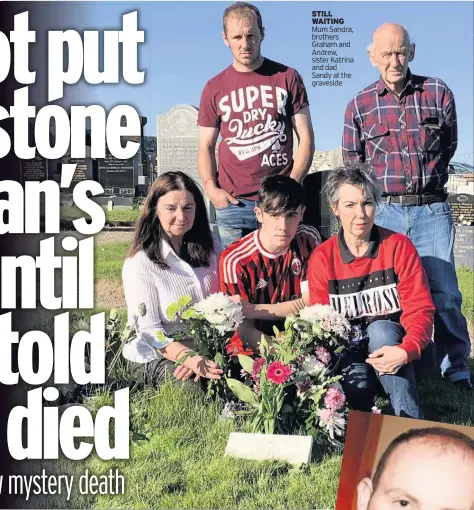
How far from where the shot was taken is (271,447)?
293 cm

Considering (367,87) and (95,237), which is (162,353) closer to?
(95,237)

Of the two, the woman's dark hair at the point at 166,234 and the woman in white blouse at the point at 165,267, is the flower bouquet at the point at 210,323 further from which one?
the woman's dark hair at the point at 166,234

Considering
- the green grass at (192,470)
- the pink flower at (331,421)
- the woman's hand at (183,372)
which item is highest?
the woman's hand at (183,372)

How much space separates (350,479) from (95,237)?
4.79 ft

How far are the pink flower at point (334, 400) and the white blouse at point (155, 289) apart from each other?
0.69m

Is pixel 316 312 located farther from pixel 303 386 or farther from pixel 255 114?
pixel 255 114

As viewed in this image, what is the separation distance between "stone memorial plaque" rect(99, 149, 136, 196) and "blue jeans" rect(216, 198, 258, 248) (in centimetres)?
41

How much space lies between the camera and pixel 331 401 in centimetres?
293

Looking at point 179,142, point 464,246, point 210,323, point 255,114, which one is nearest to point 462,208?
point 464,246

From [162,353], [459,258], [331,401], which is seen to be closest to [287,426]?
[331,401]

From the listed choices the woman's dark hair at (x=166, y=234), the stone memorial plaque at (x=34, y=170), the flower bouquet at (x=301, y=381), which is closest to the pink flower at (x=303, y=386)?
the flower bouquet at (x=301, y=381)

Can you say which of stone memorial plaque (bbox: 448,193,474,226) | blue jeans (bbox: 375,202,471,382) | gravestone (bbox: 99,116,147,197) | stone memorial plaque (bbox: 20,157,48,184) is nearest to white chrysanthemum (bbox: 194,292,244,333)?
gravestone (bbox: 99,116,147,197)

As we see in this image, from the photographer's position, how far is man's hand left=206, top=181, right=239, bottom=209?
3.15 meters

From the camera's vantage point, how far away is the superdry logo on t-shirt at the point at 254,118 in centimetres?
307
